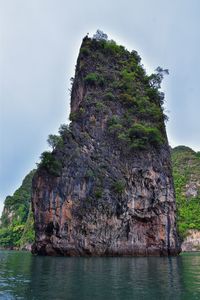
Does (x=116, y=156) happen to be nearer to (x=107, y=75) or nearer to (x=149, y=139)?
(x=149, y=139)

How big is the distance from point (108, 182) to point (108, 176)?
30.2 inches

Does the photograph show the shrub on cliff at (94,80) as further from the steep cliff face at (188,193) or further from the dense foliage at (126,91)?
the steep cliff face at (188,193)

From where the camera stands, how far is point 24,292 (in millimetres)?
14250

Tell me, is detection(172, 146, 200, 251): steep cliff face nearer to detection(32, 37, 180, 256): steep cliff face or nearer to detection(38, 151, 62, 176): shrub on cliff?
detection(32, 37, 180, 256): steep cliff face

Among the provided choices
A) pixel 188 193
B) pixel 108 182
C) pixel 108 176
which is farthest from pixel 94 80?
pixel 188 193

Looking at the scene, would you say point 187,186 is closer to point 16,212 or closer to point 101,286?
point 16,212

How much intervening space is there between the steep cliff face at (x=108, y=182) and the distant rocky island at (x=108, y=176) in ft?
0.34

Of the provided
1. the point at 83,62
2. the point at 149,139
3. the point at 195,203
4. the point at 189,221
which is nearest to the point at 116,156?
the point at 149,139

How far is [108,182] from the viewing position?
39.7 meters

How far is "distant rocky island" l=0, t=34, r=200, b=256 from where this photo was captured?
37.9 m

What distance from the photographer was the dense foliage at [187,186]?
8038 centimetres

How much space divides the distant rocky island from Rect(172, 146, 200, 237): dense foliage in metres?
38.1

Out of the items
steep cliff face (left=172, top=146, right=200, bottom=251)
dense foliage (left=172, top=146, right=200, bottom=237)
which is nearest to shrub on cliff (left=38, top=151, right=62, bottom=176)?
steep cliff face (left=172, top=146, right=200, bottom=251)

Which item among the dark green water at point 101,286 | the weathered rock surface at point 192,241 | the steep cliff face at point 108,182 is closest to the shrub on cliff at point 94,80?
the steep cliff face at point 108,182
